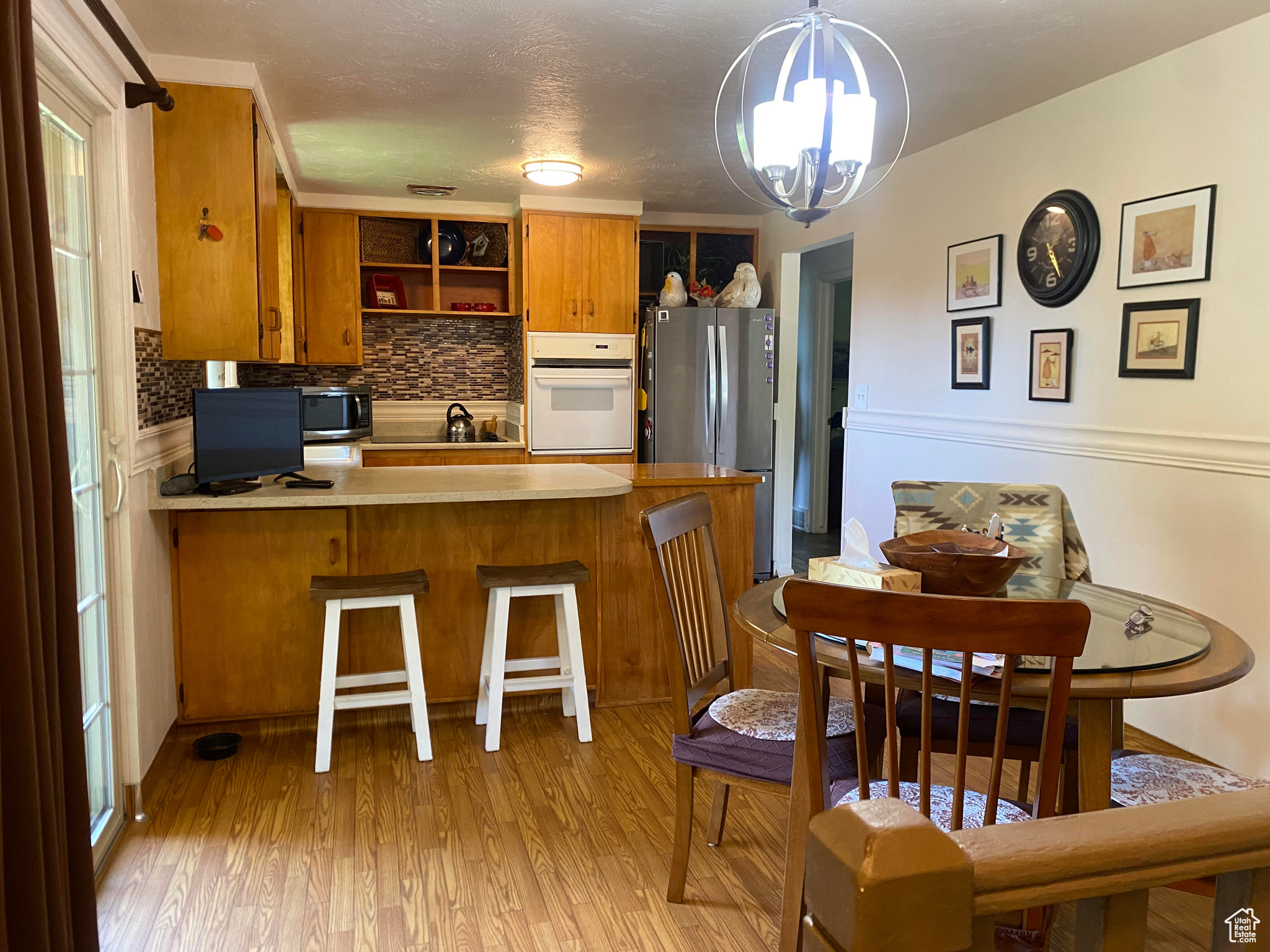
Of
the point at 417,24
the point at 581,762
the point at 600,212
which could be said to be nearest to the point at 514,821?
the point at 581,762

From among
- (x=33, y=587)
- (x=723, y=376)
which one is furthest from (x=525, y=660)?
(x=723, y=376)

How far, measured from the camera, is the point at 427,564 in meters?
3.20

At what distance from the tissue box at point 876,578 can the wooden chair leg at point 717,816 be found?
78 cm

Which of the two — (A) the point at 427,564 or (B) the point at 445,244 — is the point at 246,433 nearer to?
(A) the point at 427,564

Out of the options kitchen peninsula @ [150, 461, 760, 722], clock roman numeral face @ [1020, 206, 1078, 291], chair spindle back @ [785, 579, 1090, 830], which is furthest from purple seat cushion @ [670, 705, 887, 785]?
clock roman numeral face @ [1020, 206, 1078, 291]

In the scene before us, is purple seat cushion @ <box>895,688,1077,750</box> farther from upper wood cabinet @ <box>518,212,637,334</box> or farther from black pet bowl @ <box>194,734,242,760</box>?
upper wood cabinet @ <box>518,212,637,334</box>

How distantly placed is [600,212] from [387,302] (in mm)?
1445

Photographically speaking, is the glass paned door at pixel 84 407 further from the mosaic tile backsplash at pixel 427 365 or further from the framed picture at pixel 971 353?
the mosaic tile backsplash at pixel 427 365

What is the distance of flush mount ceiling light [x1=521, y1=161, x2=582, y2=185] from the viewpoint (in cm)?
445

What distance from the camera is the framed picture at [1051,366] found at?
11.2 ft

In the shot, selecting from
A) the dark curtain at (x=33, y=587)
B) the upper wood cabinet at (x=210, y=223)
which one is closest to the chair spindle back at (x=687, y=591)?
the dark curtain at (x=33, y=587)

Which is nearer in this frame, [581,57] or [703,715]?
[703,715]

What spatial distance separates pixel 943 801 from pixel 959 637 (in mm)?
475

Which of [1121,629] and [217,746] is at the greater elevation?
[1121,629]
